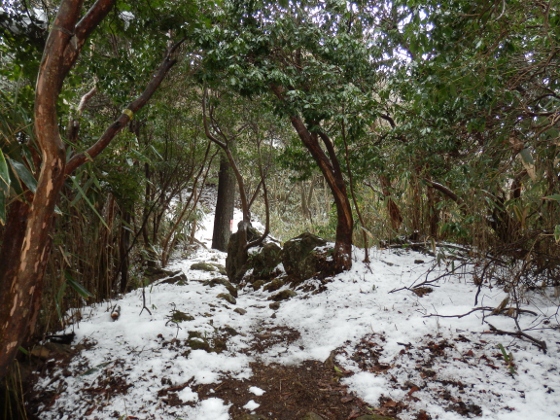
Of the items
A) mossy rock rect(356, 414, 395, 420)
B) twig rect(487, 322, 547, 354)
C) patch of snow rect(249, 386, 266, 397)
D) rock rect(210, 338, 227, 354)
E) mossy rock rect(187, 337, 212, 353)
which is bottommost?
patch of snow rect(249, 386, 266, 397)

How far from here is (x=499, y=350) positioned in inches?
100

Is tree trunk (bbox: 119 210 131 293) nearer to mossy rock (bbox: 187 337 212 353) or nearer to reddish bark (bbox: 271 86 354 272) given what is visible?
mossy rock (bbox: 187 337 212 353)

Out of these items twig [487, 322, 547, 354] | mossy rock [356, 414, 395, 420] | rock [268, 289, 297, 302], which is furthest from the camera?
rock [268, 289, 297, 302]

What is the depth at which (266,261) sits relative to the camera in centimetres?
591

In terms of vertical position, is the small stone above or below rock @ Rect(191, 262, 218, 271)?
below

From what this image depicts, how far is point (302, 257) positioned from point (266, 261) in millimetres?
847

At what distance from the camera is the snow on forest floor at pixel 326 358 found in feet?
7.36

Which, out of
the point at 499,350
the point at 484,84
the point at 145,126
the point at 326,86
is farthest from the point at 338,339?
the point at 145,126

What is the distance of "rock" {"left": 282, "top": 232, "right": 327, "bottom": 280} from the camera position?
16.7 ft

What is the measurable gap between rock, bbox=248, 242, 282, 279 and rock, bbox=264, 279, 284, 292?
0.35m

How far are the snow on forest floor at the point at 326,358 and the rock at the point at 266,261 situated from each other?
1.61 metres

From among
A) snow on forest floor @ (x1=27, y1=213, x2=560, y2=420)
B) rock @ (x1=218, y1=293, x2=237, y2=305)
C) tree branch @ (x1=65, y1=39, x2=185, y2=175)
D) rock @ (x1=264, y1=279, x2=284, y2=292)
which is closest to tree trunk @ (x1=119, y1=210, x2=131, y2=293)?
snow on forest floor @ (x1=27, y1=213, x2=560, y2=420)

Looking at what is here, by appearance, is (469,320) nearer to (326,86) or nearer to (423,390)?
(423,390)

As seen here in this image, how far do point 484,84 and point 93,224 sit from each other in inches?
132
